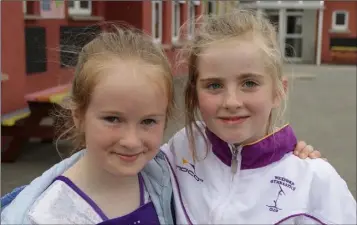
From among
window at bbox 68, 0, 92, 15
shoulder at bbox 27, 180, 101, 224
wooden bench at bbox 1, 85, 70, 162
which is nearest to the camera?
shoulder at bbox 27, 180, 101, 224

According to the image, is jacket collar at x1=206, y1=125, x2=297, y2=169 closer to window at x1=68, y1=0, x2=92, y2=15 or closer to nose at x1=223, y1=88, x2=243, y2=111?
nose at x1=223, y1=88, x2=243, y2=111

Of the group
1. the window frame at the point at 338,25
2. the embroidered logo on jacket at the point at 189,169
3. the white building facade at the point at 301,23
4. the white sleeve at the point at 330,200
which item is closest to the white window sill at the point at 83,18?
the embroidered logo on jacket at the point at 189,169

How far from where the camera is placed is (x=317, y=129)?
8047 mm

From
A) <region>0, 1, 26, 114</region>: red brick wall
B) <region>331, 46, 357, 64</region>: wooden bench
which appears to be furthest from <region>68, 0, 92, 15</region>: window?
<region>331, 46, 357, 64</region>: wooden bench

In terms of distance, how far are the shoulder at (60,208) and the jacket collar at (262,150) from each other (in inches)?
18.9

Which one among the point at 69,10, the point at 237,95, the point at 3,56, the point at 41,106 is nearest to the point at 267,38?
the point at 237,95

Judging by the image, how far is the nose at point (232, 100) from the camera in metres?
1.68

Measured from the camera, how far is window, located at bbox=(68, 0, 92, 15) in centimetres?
937

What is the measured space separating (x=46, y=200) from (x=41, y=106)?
454cm

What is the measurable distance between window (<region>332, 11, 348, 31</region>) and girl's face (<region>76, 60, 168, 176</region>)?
26848 mm

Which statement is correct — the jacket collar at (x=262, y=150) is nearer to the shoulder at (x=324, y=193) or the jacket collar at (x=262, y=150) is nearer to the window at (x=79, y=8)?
the shoulder at (x=324, y=193)

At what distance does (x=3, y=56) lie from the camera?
20.9 ft

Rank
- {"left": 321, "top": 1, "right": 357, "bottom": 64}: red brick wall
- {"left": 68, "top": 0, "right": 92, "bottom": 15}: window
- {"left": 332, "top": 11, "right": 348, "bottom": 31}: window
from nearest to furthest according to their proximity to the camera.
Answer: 1. {"left": 68, "top": 0, "right": 92, "bottom": 15}: window
2. {"left": 321, "top": 1, "right": 357, "bottom": 64}: red brick wall
3. {"left": 332, "top": 11, "right": 348, "bottom": 31}: window

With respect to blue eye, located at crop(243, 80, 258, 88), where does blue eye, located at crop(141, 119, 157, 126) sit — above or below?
below
